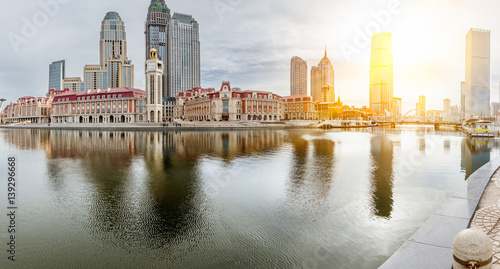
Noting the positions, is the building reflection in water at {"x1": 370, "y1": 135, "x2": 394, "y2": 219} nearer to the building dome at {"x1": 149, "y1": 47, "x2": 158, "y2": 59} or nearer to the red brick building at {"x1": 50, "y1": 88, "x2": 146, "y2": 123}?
the building dome at {"x1": 149, "y1": 47, "x2": 158, "y2": 59}

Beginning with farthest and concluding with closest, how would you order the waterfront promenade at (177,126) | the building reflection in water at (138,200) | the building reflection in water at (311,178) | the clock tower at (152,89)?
the clock tower at (152,89)
the waterfront promenade at (177,126)
the building reflection in water at (311,178)
the building reflection in water at (138,200)

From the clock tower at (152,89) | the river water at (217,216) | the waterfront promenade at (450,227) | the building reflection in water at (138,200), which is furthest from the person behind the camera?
the clock tower at (152,89)

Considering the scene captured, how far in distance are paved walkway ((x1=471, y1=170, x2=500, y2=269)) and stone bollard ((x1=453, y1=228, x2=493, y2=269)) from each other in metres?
1.27

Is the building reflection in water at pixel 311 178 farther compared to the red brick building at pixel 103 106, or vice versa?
the red brick building at pixel 103 106

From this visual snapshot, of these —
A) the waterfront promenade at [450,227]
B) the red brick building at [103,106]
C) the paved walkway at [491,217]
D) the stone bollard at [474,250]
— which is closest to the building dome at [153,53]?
the red brick building at [103,106]

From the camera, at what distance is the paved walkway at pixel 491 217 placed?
20.4 ft

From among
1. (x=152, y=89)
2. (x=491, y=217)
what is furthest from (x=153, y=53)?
(x=491, y=217)

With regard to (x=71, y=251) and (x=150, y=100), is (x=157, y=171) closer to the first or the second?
(x=71, y=251)

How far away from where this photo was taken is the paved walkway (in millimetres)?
6211

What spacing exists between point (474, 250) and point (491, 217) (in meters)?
4.61

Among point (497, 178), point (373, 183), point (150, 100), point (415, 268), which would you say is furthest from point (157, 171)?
point (150, 100)

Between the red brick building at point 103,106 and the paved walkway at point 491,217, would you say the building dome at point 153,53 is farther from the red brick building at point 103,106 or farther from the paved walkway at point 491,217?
the paved walkway at point 491,217

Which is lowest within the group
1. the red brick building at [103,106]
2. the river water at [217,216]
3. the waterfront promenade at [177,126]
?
the river water at [217,216]

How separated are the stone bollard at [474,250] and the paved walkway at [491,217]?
1.27 m
